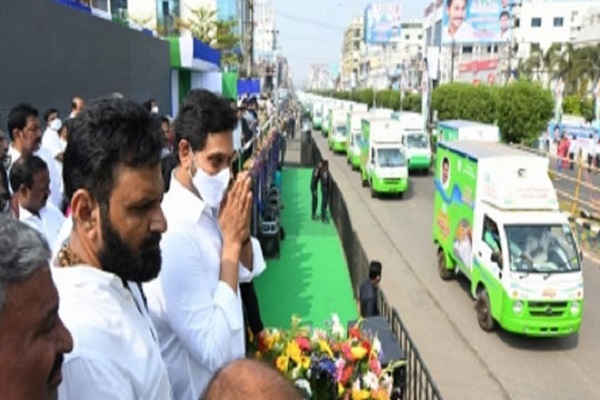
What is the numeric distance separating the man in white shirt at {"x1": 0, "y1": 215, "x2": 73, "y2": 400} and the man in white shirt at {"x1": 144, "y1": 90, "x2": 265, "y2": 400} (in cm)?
75

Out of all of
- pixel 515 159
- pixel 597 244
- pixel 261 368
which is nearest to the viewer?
pixel 261 368

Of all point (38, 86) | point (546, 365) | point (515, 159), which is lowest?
point (546, 365)

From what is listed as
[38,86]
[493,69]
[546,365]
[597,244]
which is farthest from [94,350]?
[493,69]

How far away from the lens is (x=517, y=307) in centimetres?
931

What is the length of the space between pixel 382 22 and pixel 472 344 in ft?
246

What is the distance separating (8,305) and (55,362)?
0.18m

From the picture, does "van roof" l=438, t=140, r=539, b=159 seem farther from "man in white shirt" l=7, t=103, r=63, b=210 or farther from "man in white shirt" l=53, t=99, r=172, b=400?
"man in white shirt" l=53, t=99, r=172, b=400

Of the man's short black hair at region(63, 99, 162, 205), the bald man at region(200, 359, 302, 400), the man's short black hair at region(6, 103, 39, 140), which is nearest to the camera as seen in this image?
the bald man at region(200, 359, 302, 400)

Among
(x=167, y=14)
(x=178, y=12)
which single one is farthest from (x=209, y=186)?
(x=178, y=12)

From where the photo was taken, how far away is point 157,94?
73.9 feet

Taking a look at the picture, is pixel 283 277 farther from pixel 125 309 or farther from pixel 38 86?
pixel 125 309

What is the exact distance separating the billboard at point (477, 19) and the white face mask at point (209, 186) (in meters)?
42.5

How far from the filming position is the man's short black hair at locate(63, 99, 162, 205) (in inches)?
72.7

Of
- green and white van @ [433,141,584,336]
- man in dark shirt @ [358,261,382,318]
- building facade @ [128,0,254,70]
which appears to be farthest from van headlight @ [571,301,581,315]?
building facade @ [128,0,254,70]
